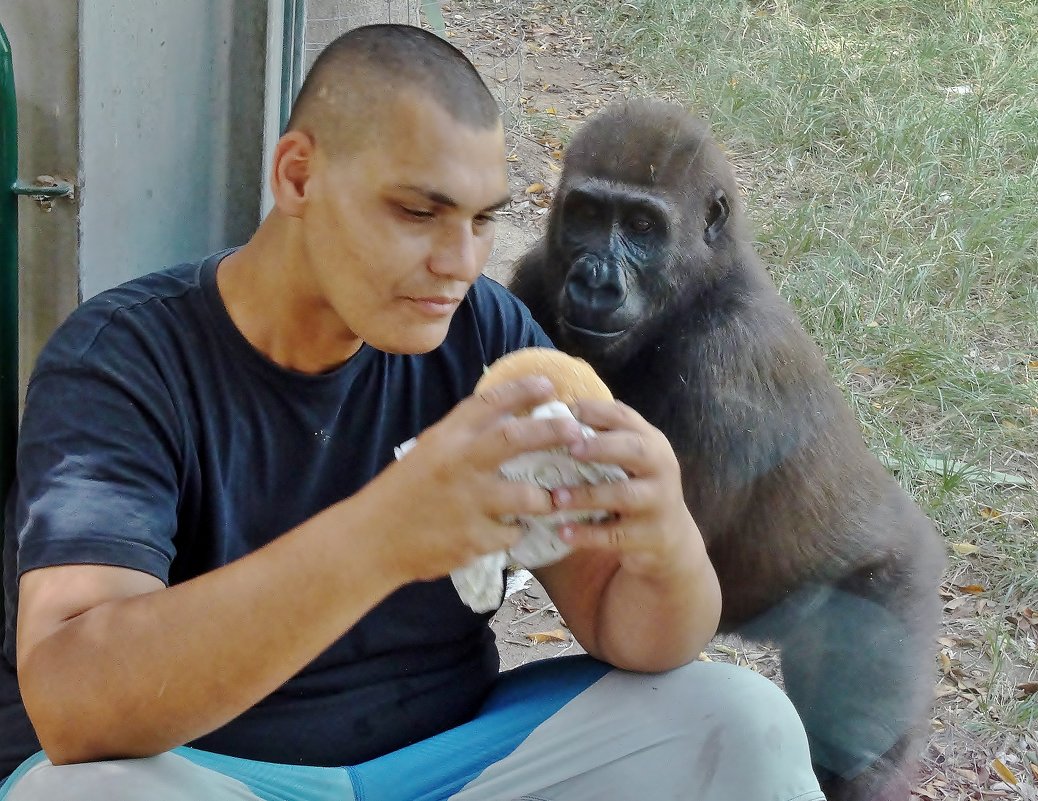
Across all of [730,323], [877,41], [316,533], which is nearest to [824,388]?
[730,323]

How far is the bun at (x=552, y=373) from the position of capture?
1386mm

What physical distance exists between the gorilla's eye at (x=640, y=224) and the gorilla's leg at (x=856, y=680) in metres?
0.92

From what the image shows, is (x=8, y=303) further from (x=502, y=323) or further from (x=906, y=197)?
(x=906, y=197)

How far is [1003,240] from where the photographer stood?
A: 12.4ft

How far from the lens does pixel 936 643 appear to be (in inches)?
108

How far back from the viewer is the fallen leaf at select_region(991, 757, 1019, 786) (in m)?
2.66

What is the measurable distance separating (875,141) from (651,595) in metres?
2.99

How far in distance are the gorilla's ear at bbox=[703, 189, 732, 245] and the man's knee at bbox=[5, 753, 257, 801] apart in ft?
5.99

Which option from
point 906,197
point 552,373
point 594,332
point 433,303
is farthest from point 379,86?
point 906,197

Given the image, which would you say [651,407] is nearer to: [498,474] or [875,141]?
[498,474]

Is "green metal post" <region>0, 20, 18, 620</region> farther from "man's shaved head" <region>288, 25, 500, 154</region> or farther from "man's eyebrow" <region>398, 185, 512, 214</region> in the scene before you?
"man's eyebrow" <region>398, 185, 512, 214</region>

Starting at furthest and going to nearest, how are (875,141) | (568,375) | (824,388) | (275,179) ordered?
(875,141) < (824,388) < (275,179) < (568,375)

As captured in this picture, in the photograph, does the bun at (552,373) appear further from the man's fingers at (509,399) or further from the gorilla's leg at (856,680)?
the gorilla's leg at (856,680)

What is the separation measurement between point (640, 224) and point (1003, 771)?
1.54 m
